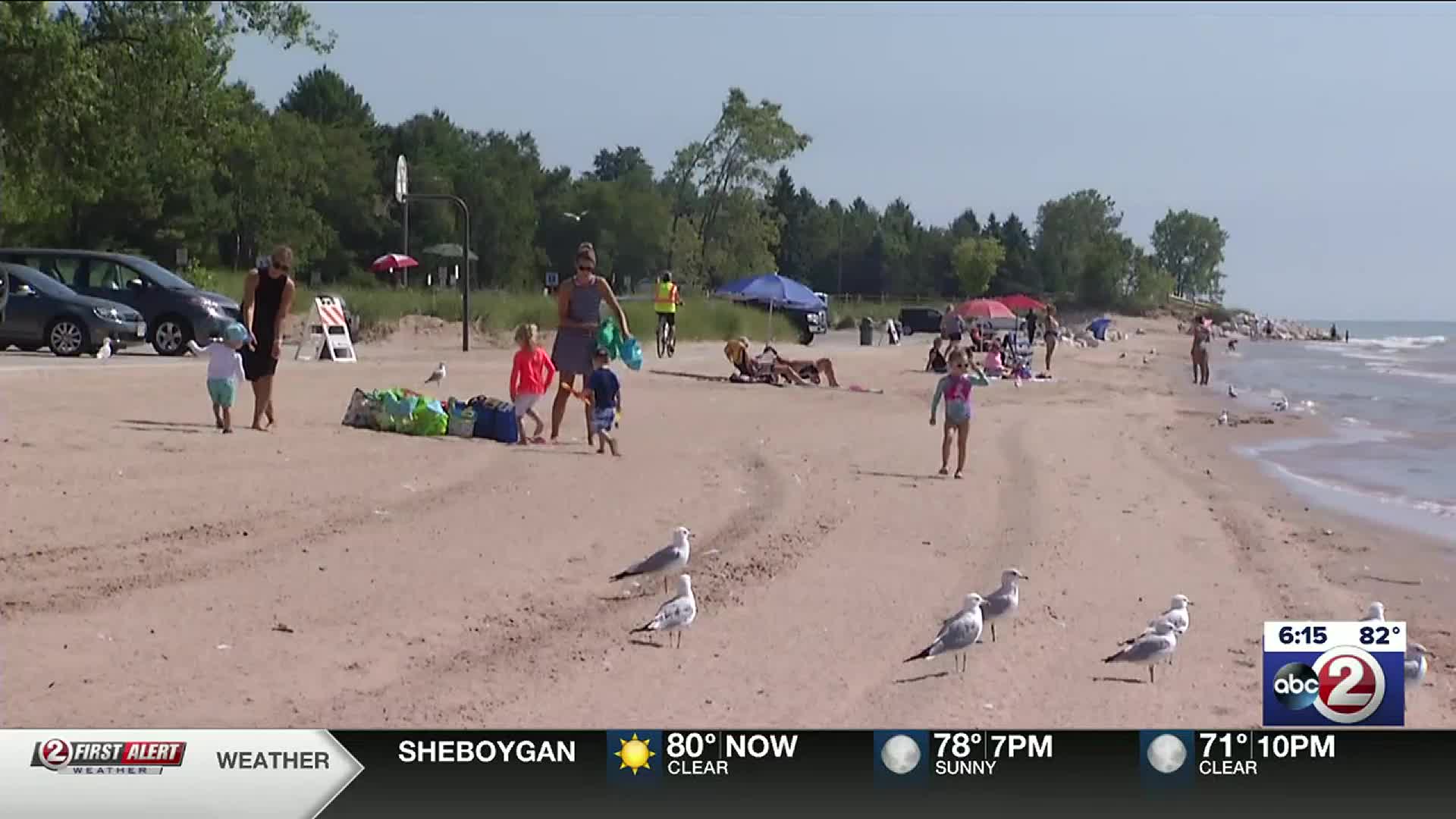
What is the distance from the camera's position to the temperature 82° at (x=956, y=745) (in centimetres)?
426

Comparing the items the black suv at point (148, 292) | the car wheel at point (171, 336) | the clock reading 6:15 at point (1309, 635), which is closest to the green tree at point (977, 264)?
the black suv at point (148, 292)

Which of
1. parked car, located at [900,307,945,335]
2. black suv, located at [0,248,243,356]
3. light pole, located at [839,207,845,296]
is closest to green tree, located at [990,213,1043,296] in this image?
light pole, located at [839,207,845,296]

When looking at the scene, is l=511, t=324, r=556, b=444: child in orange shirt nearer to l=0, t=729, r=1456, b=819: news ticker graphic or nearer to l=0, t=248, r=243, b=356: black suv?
l=0, t=729, r=1456, b=819: news ticker graphic

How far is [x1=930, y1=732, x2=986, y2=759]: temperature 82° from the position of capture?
4.26 metres

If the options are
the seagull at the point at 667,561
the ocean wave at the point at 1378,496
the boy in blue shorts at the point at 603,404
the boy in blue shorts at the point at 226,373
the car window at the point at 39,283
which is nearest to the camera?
the seagull at the point at 667,561

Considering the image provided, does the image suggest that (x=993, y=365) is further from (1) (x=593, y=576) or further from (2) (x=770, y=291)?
(1) (x=593, y=576)

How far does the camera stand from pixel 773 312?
42.5 metres

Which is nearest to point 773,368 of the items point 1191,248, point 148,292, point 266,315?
point 148,292

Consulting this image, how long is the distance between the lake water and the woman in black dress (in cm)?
849

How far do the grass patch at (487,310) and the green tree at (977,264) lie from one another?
58179 millimetres

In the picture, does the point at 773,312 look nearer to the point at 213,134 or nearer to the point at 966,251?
the point at 213,134

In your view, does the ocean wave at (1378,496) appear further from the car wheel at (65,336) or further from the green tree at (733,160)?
the green tree at (733,160)

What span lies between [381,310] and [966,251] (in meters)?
70.3

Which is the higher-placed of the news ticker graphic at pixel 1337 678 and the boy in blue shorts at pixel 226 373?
the boy in blue shorts at pixel 226 373
